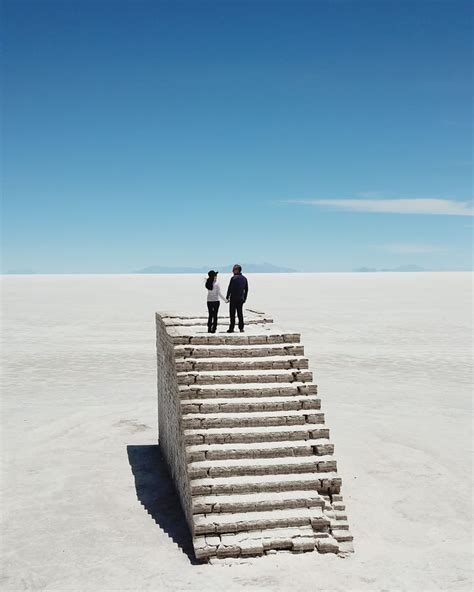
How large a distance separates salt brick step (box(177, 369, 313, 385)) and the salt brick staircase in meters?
0.02

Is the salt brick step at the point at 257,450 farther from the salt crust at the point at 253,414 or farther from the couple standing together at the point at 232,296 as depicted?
the couple standing together at the point at 232,296

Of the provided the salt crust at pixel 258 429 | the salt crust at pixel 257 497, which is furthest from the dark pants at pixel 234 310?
the salt crust at pixel 257 497

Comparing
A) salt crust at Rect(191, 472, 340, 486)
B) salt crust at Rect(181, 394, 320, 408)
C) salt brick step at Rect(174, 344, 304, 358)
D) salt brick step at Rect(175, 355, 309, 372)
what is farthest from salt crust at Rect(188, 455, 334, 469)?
salt brick step at Rect(174, 344, 304, 358)

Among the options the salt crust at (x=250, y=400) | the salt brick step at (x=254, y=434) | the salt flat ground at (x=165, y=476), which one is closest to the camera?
the salt flat ground at (x=165, y=476)

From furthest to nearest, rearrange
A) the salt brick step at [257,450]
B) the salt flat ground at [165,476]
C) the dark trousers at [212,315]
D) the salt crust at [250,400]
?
the dark trousers at [212,315], the salt crust at [250,400], the salt brick step at [257,450], the salt flat ground at [165,476]

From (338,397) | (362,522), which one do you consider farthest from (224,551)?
(338,397)

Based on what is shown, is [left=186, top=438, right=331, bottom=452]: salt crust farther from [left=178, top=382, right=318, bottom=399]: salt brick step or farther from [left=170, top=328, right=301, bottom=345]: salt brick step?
[left=170, top=328, right=301, bottom=345]: salt brick step

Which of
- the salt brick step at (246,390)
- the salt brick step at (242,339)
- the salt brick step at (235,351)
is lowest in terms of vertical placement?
the salt brick step at (246,390)

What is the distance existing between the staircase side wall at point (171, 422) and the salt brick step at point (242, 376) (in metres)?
0.37

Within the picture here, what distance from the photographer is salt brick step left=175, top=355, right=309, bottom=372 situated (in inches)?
490

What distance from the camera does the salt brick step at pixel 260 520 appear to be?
34.1 ft

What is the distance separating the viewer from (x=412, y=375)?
2583cm

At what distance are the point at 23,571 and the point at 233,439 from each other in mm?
4027

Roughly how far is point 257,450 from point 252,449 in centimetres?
9
